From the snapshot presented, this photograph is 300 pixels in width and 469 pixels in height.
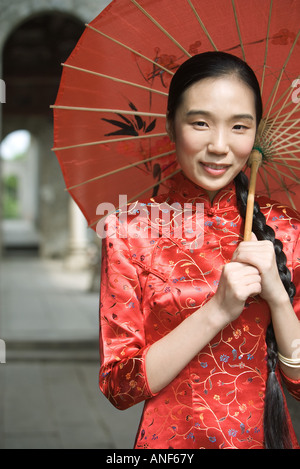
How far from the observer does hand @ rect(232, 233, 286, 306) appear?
1169mm

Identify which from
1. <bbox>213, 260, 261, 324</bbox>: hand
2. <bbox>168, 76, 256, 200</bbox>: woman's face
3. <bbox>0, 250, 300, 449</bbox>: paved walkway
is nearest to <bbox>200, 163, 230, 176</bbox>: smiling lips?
<bbox>168, 76, 256, 200</bbox>: woman's face

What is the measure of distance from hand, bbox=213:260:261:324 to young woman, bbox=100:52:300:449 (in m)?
0.07

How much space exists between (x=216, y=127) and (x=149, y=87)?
1.17ft

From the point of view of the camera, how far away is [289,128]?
4.70 ft

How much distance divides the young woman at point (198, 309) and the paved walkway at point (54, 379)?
264 cm

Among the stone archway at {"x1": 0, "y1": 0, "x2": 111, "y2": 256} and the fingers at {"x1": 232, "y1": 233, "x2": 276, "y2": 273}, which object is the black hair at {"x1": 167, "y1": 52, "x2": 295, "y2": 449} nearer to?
the fingers at {"x1": 232, "y1": 233, "x2": 276, "y2": 273}

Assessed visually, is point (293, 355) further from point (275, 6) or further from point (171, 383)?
point (275, 6)

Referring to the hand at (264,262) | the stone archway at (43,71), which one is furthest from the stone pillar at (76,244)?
the hand at (264,262)

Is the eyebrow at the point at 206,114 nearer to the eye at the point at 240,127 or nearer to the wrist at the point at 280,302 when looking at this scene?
the eye at the point at 240,127

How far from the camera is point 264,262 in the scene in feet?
3.84

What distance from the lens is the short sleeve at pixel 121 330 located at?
122cm

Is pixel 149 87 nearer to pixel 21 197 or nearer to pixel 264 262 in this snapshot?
pixel 264 262

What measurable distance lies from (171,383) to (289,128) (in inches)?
25.6

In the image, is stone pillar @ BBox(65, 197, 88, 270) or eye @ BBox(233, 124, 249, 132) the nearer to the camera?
eye @ BBox(233, 124, 249, 132)
